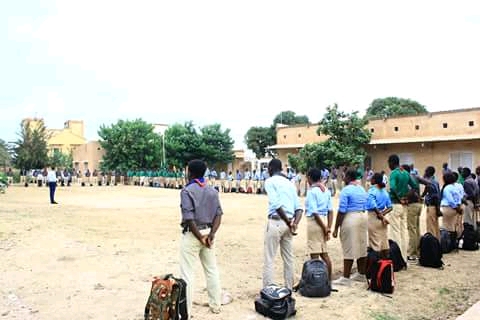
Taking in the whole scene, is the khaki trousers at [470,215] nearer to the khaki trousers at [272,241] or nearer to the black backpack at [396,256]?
the black backpack at [396,256]

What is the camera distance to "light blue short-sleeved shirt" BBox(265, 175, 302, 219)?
20.1 ft

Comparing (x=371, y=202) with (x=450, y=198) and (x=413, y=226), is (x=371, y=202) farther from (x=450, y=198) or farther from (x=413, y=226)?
(x=450, y=198)

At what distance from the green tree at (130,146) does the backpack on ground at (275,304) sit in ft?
133

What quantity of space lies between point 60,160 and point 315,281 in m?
46.6

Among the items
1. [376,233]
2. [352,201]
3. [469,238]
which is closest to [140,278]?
[352,201]

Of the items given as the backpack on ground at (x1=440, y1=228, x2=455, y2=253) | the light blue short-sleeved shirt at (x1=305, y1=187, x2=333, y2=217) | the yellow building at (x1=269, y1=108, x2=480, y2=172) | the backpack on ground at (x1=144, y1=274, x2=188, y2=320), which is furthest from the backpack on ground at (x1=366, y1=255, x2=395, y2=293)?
the yellow building at (x1=269, y1=108, x2=480, y2=172)

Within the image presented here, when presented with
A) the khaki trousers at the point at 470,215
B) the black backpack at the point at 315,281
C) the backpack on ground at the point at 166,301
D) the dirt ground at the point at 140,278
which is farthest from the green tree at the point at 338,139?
the backpack on ground at the point at 166,301

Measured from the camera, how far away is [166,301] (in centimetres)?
505

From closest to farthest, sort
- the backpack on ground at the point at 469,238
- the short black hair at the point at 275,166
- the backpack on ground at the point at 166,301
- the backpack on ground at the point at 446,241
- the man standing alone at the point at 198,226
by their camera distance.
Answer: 1. the backpack on ground at the point at 166,301
2. the man standing alone at the point at 198,226
3. the short black hair at the point at 275,166
4. the backpack on ground at the point at 446,241
5. the backpack on ground at the point at 469,238

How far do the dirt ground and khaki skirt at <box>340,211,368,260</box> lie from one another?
20.2 inches

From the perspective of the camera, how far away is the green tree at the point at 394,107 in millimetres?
46031

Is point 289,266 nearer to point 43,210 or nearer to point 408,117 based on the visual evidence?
point 43,210

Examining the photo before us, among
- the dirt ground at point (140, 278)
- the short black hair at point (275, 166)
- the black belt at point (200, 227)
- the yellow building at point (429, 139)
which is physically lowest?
the dirt ground at point (140, 278)

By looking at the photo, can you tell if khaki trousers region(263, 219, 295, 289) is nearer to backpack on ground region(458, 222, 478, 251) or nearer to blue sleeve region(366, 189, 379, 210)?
blue sleeve region(366, 189, 379, 210)
